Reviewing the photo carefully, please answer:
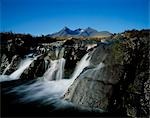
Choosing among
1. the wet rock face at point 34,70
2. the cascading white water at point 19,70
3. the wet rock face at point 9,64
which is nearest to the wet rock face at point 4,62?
the wet rock face at point 9,64

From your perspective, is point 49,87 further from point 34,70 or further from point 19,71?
point 19,71

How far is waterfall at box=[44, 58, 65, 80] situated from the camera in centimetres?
2387

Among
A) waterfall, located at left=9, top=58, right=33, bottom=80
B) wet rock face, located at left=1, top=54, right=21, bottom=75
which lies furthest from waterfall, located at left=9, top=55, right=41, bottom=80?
wet rock face, located at left=1, top=54, right=21, bottom=75

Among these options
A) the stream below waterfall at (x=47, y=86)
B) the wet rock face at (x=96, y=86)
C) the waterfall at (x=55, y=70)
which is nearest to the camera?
the wet rock face at (x=96, y=86)

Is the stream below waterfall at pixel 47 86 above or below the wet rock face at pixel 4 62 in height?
below

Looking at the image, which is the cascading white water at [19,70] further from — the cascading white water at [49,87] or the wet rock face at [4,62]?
the cascading white water at [49,87]

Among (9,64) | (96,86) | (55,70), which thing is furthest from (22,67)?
(96,86)

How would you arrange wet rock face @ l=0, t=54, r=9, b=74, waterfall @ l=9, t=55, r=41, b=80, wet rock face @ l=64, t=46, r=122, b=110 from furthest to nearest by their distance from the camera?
wet rock face @ l=0, t=54, r=9, b=74, waterfall @ l=9, t=55, r=41, b=80, wet rock face @ l=64, t=46, r=122, b=110

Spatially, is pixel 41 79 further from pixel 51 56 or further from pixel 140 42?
pixel 140 42

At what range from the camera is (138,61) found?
1689 centimetres

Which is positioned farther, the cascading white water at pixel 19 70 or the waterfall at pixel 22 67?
the waterfall at pixel 22 67

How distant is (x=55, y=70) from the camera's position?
24.4m

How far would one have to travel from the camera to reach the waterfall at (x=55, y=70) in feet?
78.3

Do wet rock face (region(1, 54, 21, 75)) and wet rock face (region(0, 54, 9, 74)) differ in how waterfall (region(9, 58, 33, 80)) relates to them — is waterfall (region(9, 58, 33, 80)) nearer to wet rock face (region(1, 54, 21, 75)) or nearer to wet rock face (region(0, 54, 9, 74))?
wet rock face (region(1, 54, 21, 75))
